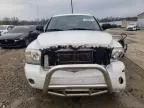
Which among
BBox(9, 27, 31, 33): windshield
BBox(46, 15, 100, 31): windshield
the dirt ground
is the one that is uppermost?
BBox(46, 15, 100, 31): windshield

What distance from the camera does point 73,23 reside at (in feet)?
25.2

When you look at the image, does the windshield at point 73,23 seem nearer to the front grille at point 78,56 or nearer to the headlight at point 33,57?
the headlight at point 33,57

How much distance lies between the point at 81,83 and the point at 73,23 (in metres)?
2.77

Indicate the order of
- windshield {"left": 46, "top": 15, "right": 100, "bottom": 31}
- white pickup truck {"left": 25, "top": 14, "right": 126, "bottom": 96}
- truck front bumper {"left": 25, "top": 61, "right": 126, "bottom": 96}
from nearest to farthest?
truck front bumper {"left": 25, "top": 61, "right": 126, "bottom": 96} → white pickup truck {"left": 25, "top": 14, "right": 126, "bottom": 96} → windshield {"left": 46, "top": 15, "right": 100, "bottom": 31}

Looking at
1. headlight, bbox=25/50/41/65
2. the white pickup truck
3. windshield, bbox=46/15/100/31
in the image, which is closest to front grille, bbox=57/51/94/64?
the white pickup truck

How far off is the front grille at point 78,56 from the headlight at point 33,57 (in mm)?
A: 246

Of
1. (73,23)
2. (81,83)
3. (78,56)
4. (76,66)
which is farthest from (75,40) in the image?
(73,23)

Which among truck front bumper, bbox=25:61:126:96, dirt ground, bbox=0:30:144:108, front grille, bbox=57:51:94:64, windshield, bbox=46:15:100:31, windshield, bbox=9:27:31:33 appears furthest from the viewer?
windshield, bbox=9:27:31:33

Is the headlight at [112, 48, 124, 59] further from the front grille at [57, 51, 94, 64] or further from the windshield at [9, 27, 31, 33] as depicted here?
the windshield at [9, 27, 31, 33]

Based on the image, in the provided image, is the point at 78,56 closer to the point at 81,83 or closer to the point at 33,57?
the point at 81,83

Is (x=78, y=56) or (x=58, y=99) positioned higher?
(x=78, y=56)

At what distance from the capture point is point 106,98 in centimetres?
654

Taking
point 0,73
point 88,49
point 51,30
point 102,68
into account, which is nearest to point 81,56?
point 88,49

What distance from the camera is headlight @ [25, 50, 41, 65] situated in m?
5.66
